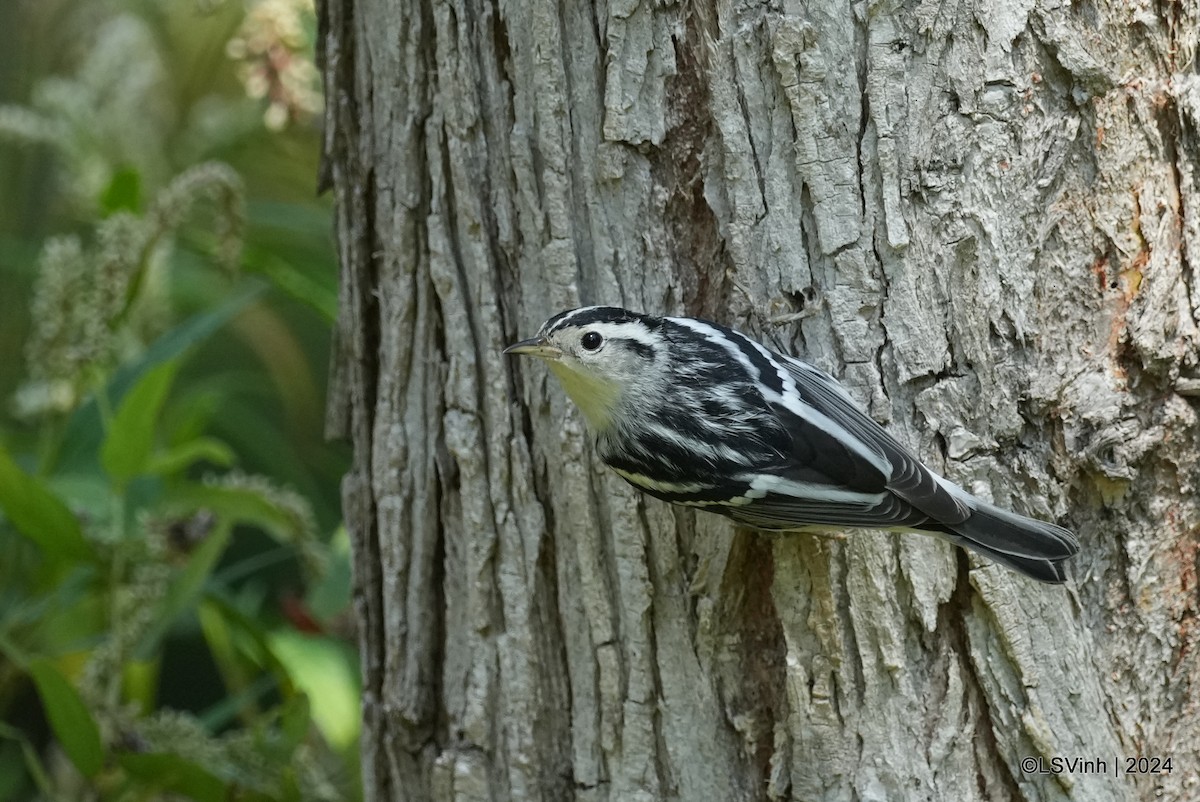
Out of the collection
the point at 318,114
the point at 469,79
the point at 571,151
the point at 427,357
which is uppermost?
the point at 318,114

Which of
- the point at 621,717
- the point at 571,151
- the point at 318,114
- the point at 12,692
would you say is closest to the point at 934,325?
the point at 571,151

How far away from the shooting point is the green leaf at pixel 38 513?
2.37m

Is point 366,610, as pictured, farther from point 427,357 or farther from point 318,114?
point 318,114

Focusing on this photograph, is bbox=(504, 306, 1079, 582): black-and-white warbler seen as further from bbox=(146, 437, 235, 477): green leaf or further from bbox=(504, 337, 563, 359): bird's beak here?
bbox=(146, 437, 235, 477): green leaf

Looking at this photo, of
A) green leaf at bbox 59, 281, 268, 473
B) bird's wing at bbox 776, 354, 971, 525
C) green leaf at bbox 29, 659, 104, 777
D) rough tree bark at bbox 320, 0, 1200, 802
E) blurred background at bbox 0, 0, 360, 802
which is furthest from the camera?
green leaf at bbox 59, 281, 268, 473

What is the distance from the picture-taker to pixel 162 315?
10.4 ft

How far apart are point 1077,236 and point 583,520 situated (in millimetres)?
986

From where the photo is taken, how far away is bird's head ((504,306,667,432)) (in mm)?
1881

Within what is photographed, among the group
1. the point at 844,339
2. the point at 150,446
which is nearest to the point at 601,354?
the point at 844,339

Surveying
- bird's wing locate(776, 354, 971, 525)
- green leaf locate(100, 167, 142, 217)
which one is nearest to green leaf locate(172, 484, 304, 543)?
green leaf locate(100, 167, 142, 217)

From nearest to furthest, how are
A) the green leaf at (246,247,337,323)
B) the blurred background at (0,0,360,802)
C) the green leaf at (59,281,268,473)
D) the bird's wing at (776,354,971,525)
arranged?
the bird's wing at (776,354,971,525)
the blurred background at (0,0,360,802)
the green leaf at (59,281,268,473)
the green leaf at (246,247,337,323)

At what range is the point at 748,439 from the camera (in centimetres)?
191

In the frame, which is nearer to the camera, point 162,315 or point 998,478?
point 998,478

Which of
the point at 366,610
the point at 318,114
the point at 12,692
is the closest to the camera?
the point at 366,610
